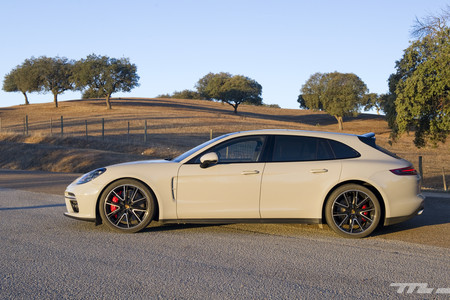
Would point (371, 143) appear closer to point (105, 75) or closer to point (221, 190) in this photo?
point (221, 190)

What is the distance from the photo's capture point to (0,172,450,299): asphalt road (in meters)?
4.50

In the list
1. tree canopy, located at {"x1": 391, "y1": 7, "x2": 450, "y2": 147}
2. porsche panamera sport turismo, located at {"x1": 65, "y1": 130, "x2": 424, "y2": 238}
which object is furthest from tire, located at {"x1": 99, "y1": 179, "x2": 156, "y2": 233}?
tree canopy, located at {"x1": 391, "y1": 7, "x2": 450, "y2": 147}

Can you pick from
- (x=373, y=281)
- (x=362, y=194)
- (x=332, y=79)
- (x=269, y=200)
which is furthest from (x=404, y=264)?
(x=332, y=79)

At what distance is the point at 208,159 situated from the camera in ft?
22.3

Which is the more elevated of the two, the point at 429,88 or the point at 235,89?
the point at 235,89

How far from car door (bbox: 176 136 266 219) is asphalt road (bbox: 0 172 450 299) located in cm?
33

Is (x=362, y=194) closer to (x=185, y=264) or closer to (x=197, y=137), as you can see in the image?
(x=185, y=264)

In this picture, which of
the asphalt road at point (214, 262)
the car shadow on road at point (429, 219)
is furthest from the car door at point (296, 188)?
the car shadow on road at point (429, 219)

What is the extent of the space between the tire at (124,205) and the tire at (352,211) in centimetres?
245

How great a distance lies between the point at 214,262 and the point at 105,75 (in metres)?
58.7

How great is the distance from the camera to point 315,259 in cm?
560

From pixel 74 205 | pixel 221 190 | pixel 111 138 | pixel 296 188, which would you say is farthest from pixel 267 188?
pixel 111 138

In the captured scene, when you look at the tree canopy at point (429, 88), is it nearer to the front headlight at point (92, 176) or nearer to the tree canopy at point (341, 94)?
the front headlight at point (92, 176)

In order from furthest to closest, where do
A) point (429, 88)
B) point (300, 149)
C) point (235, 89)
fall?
1. point (235, 89)
2. point (429, 88)
3. point (300, 149)
